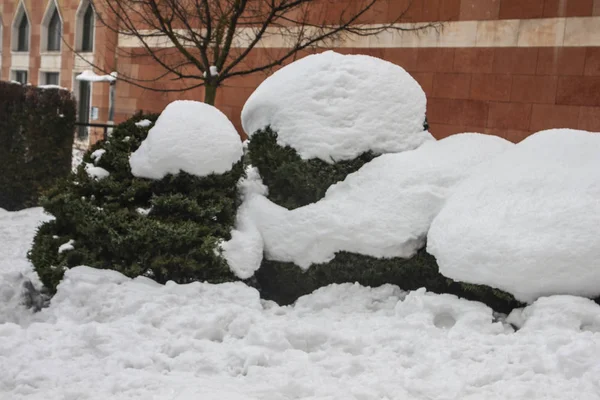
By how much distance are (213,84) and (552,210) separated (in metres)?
6.31

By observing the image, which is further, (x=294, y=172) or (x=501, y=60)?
(x=501, y=60)

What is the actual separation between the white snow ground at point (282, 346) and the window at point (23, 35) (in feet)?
81.6

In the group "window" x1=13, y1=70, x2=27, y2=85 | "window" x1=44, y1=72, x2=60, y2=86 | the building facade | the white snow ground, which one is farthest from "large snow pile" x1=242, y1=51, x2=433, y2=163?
"window" x1=13, y1=70, x2=27, y2=85

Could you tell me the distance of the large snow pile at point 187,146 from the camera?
532 centimetres

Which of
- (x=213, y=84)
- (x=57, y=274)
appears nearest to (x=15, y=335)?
(x=57, y=274)

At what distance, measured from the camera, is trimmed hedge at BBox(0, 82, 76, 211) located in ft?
30.5

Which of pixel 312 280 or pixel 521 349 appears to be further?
pixel 312 280

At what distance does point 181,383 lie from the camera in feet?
11.8

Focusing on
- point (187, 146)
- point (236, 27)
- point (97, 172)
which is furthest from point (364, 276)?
point (236, 27)

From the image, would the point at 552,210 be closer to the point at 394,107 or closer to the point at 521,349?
the point at 521,349

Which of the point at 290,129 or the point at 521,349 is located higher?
the point at 290,129

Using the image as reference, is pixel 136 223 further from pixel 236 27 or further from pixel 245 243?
pixel 236 27

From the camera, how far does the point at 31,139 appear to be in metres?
9.29

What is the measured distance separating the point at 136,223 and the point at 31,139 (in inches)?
200
